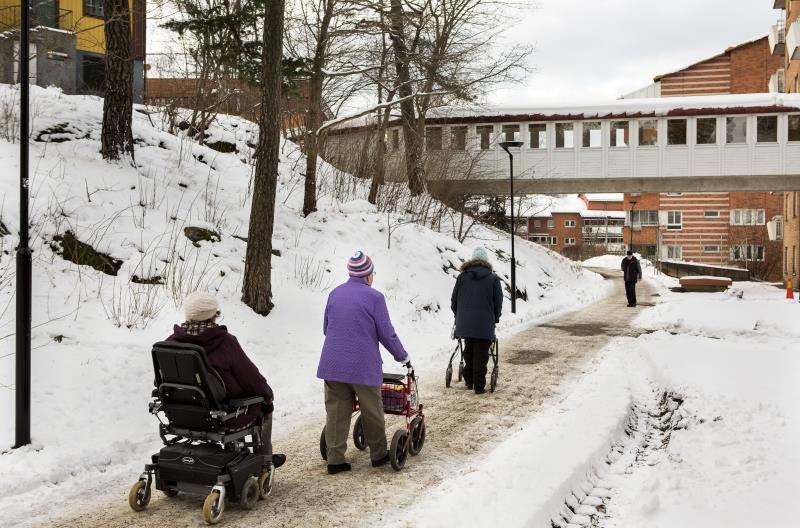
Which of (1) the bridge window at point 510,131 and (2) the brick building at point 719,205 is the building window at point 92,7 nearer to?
(1) the bridge window at point 510,131

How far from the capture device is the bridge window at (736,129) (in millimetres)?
30719

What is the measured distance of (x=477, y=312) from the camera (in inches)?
372

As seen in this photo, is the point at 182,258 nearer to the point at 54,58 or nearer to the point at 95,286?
the point at 95,286

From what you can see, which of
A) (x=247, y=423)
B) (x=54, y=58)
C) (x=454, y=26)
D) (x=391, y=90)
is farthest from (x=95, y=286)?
(x=54, y=58)

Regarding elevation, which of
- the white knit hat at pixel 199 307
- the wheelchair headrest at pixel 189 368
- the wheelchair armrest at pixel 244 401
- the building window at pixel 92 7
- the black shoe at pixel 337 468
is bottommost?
the black shoe at pixel 337 468

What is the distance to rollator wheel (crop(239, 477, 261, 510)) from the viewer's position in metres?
5.15

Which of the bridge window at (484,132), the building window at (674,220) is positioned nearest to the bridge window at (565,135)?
the bridge window at (484,132)

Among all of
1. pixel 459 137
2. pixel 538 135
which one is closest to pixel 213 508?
pixel 459 137

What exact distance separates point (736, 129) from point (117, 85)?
1054 inches

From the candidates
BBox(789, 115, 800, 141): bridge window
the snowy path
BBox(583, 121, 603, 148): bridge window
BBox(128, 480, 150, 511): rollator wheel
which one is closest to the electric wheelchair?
BBox(128, 480, 150, 511): rollator wheel

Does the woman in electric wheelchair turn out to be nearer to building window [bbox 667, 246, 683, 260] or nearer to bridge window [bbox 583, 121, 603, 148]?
bridge window [bbox 583, 121, 603, 148]

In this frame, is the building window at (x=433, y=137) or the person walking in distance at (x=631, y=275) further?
the building window at (x=433, y=137)

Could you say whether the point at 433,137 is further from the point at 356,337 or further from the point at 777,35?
the point at 777,35

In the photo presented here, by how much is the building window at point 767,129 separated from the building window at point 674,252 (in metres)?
33.0
